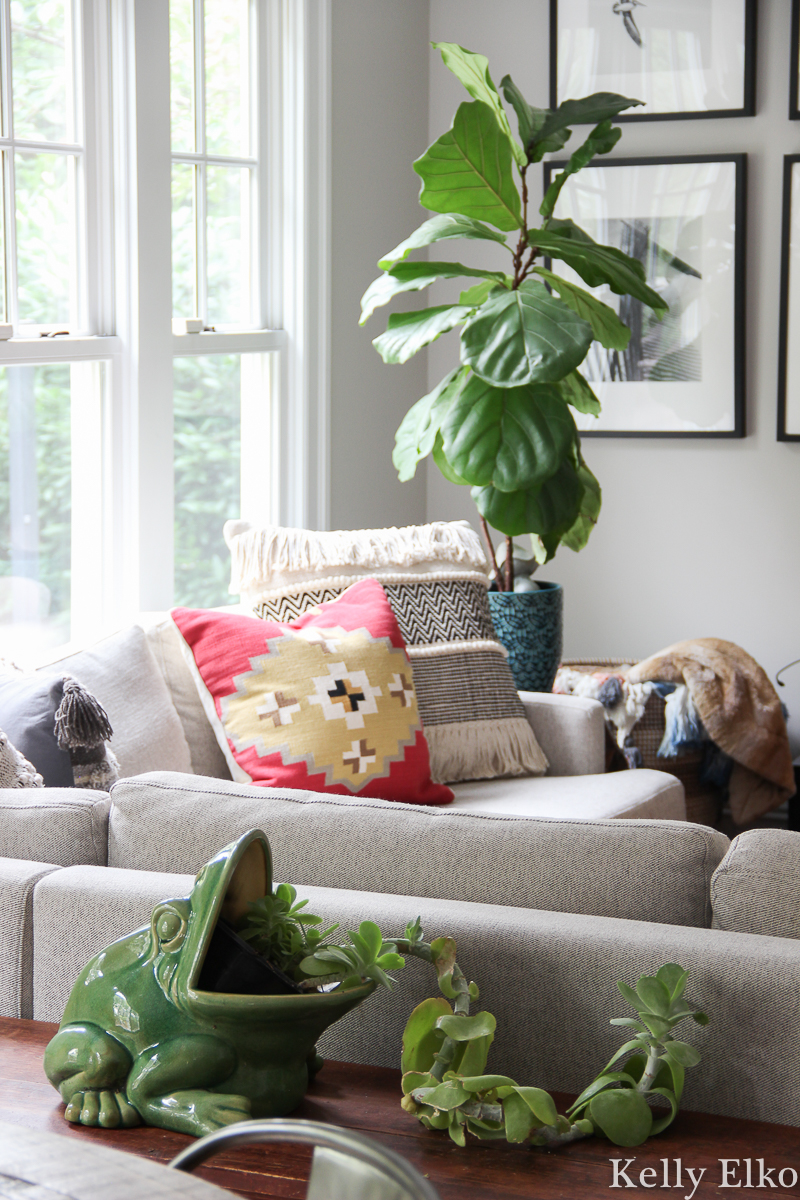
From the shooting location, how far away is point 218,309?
2.96m

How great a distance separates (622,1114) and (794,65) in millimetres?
3283

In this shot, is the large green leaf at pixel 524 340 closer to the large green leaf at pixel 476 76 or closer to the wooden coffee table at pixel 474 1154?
the large green leaf at pixel 476 76

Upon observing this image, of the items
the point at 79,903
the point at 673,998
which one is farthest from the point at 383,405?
the point at 673,998

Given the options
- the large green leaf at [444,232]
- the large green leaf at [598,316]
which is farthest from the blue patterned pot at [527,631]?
the large green leaf at [444,232]

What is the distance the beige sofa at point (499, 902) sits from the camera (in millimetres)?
940

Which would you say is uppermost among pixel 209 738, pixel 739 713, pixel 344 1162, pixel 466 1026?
pixel 344 1162

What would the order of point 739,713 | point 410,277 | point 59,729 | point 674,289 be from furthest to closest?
1. point 674,289
2. point 739,713
3. point 410,277
4. point 59,729

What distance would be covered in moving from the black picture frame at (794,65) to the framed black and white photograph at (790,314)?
127 mm

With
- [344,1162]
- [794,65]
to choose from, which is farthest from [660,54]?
[344,1162]

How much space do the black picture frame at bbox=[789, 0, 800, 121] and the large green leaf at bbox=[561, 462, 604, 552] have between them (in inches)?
54.1

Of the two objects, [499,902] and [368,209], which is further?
[368,209]

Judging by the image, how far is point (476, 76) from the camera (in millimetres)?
2629

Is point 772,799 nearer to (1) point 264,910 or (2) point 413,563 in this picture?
(2) point 413,563

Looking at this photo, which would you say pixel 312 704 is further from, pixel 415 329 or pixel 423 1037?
pixel 423 1037
